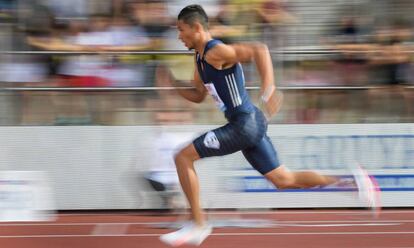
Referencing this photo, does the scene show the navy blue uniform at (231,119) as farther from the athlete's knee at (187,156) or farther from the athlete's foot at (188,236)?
the athlete's foot at (188,236)

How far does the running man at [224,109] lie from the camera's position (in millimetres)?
5758

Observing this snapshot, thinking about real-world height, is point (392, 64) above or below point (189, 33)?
above

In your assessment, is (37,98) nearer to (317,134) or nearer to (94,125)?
(94,125)

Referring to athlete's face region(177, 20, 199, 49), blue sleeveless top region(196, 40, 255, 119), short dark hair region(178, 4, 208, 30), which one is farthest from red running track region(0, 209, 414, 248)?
short dark hair region(178, 4, 208, 30)

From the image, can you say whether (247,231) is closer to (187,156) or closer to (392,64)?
(187,156)

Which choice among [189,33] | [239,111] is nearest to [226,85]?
[239,111]

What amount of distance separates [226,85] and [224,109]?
246 millimetres

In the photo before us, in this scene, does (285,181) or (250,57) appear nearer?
(250,57)

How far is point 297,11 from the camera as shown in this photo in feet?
29.8

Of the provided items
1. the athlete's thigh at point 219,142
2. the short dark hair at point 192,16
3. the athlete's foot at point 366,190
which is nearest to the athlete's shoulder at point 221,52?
the short dark hair at point 192,16

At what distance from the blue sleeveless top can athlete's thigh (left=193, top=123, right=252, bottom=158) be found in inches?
6.7

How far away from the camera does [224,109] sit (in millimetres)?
6129

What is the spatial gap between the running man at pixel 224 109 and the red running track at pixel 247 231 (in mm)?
1203

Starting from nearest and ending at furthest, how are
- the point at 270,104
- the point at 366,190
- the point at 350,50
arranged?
the point at 270,104
the point at 366,190
the point at 350,50
